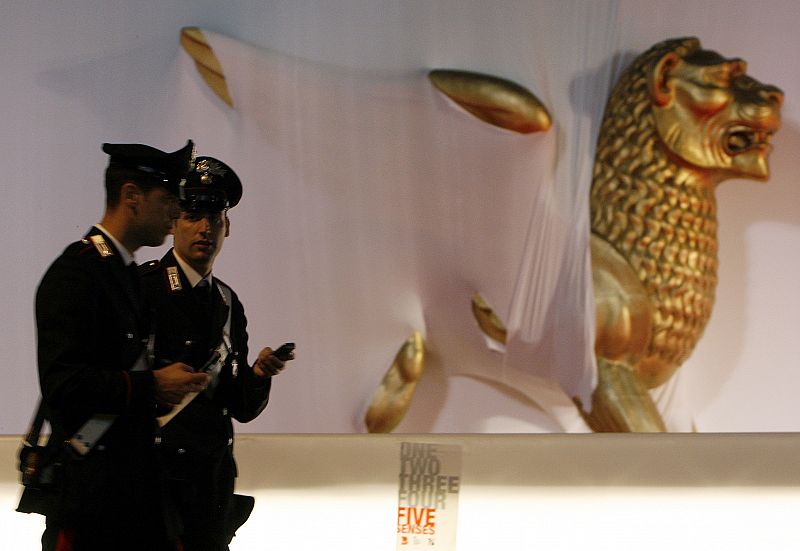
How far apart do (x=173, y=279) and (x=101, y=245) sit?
26cm

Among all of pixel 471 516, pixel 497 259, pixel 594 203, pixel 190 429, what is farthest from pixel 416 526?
pixel 190 429

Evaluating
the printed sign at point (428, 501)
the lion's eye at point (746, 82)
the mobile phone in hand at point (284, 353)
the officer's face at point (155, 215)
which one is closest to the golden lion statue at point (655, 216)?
the lion's eye at point (746, 82)

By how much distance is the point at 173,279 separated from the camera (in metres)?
1.83

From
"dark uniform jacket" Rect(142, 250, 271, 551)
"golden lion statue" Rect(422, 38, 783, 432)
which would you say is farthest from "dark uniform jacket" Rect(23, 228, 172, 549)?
"golden lion statue" Rect(422, 38, 783, 432)

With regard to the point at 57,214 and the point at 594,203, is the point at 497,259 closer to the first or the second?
the point at 594,203

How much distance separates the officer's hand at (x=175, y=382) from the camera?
60.5 inches

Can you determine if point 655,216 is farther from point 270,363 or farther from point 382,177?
point 270,363

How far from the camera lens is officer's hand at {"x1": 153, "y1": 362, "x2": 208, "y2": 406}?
1537 mm

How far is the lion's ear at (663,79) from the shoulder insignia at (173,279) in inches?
64.7

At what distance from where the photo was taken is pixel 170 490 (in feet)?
5.54

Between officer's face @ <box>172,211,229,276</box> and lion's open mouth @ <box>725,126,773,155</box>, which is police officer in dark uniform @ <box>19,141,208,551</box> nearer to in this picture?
officer's face @ <box>172,211,229,276</box>

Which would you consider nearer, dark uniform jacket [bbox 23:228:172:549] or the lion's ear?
dark uniform jacket [bbox 23:228:172:549]

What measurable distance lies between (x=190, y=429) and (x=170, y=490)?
160 mm

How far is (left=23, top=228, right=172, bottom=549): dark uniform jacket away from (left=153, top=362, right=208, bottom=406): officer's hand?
14mm
